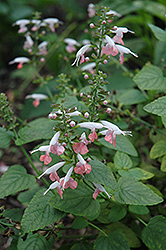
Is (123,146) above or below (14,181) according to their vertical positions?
below

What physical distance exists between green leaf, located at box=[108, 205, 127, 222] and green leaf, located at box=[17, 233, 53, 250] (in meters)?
0.35

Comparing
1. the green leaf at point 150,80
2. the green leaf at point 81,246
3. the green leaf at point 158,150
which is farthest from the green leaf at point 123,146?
the green leaf at point 81,246

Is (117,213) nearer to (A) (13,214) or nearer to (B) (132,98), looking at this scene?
(A) (13,214)

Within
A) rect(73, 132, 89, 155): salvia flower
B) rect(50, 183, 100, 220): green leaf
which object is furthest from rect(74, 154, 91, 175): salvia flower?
rect(50, 183, 100, 220): green leaf

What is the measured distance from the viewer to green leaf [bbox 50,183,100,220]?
49.6 inches

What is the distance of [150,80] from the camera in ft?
5.49

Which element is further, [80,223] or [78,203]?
[80,223]

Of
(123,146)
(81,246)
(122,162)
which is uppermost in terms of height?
(123,146)

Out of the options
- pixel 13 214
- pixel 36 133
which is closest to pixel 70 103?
pixel 36 133

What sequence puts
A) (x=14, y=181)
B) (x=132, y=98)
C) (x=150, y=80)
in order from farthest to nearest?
(x=132, y=98)
(x=150, y=80)
(x=14, y=181)

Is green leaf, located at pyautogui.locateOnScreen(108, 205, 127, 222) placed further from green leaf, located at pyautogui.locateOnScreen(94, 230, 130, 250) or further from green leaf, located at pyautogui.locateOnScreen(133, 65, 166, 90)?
green leaf, located at pyautogui.locateOnScreen(133, 65, 166, 90)

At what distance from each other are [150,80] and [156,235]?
0.92m

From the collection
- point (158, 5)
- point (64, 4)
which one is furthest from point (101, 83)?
point (64, 4)

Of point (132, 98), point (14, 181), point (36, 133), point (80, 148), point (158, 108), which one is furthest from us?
point (132, 98)
